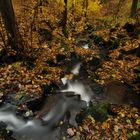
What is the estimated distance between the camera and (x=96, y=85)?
9617 mm

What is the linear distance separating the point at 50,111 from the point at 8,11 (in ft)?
14.3

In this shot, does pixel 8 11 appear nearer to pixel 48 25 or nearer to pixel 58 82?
pixel 58 82

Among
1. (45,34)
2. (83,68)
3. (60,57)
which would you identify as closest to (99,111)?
(83,68)

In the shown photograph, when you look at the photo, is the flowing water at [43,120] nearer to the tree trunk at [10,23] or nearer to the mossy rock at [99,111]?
the mossy rock at [99,111]

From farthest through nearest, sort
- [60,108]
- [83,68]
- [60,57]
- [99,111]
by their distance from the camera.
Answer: [60,57], [83,68], [60,108], [99,111]

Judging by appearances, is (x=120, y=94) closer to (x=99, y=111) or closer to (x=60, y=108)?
(x=99, y=111)

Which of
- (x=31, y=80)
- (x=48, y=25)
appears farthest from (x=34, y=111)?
(x=48, y=25)

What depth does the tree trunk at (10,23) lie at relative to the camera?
906 centimetres

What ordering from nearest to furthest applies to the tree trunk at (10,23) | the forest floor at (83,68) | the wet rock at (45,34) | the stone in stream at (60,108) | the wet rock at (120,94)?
the forest floor at (83,68)
the stone in stream at (60,108)
the wet rock at (120,94)
the tree trunk at (10,23)
the wet rock at (45,34)

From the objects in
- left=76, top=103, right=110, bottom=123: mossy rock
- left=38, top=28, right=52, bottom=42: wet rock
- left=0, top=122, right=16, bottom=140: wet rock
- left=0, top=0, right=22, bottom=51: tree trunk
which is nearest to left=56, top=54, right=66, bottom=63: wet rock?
left=38, top=28, right=52, bottom=42: wet rock

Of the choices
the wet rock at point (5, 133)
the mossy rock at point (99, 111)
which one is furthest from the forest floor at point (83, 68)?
the wet rock at point (5, 133)

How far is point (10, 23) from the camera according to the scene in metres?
9.40

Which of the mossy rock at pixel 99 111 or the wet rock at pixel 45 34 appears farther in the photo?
the wet rock at pixel 45 34

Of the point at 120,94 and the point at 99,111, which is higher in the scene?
the point at 99,111
